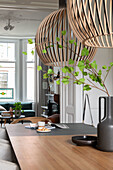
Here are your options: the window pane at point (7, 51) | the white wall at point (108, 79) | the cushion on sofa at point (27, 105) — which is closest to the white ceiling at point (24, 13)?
the window pane at point (7, 51)

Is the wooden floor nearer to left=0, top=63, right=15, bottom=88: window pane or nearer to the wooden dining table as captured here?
the wooden dining table

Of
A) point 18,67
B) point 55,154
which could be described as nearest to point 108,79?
point 55,154

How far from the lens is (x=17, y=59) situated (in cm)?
1199

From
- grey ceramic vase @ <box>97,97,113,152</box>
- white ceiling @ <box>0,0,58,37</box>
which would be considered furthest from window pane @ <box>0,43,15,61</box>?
grey ceramic vase @ <box>97,97,113,152</box>

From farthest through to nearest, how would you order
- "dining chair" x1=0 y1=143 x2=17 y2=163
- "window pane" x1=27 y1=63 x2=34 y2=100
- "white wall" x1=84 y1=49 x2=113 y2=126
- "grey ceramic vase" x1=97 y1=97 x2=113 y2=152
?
"window pane" x1=27 y1=63 x2=34 y2=100
"white wall" x1=84 y1=49 x2=113 y2=126
"dining chair" x1=0 y1=143 x2=17 y2=163
"grey ceramic vase" x1=97 y1=97 x2=113 y2=152

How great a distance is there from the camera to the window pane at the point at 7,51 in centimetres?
1186

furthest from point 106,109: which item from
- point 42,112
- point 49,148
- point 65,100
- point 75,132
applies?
point 42,112

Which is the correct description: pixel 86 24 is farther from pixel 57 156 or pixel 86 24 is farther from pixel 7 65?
pixel 7 65

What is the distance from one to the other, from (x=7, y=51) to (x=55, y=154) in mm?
10299

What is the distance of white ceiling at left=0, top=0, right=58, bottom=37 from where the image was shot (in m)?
5.64

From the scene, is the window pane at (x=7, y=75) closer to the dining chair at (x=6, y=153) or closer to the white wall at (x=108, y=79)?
the white wall at (x=108, y=79)

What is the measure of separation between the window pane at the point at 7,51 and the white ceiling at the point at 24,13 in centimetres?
93

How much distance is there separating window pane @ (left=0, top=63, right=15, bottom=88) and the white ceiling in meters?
1.52

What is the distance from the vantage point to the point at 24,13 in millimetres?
7730
